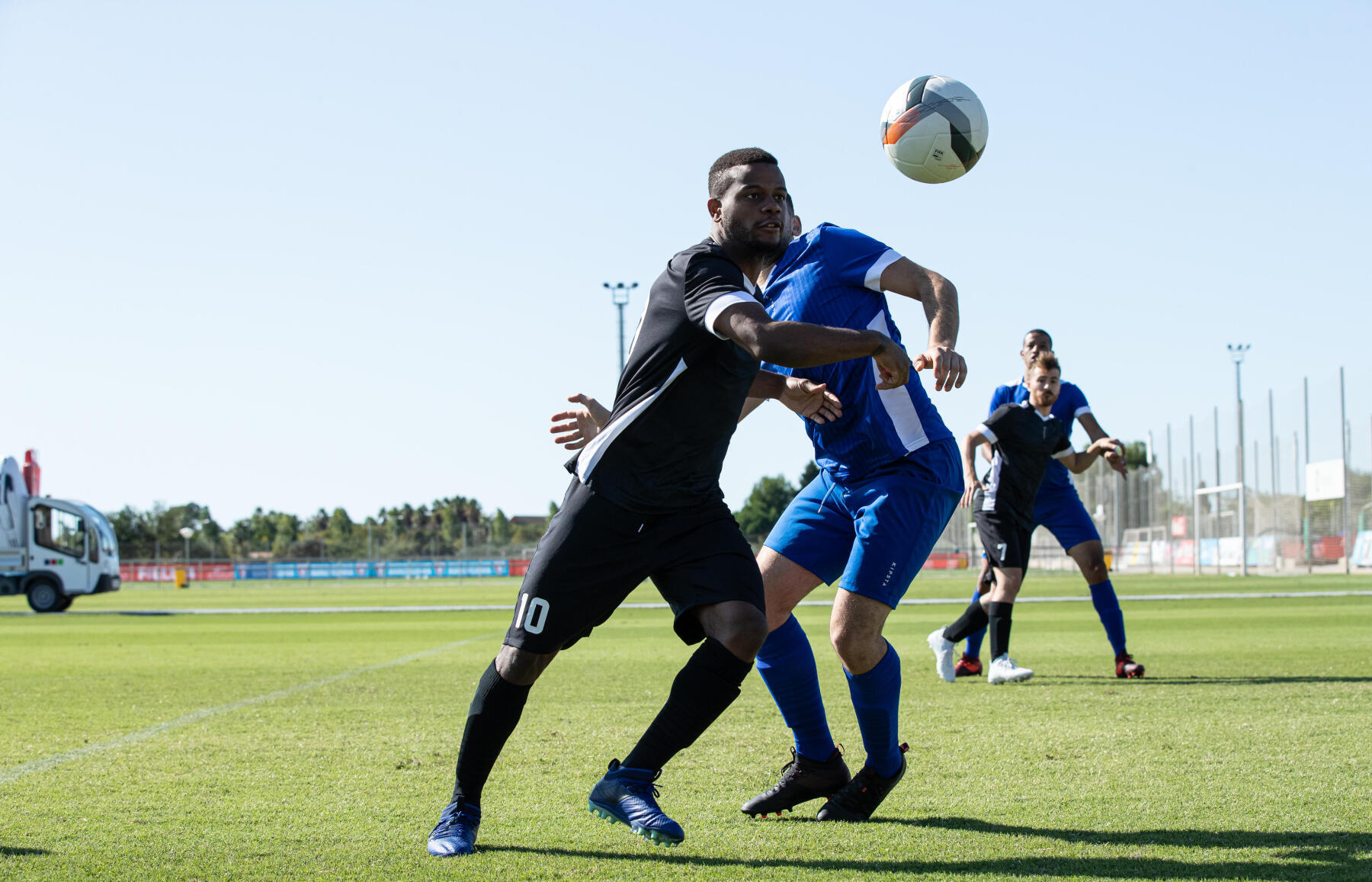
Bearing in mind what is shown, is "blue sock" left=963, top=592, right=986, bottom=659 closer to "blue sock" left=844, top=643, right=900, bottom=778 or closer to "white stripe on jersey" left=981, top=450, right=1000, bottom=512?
"white stripe on jersey" left=981, top=450, right=1000, bottom=512

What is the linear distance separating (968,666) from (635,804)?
222 inches

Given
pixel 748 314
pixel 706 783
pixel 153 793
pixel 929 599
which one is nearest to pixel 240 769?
pixel 153 793

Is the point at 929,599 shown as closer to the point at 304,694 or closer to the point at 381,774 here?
the point at 304,694

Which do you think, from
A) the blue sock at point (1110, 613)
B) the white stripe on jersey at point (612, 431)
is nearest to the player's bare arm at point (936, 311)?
the white stripe on jersey at point (612, 431)

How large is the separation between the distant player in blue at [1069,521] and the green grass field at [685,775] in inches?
16.5

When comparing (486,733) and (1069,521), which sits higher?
(1069,521)

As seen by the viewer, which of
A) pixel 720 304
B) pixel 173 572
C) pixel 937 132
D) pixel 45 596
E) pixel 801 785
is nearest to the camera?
pixel 720 304

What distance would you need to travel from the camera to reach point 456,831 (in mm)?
3475

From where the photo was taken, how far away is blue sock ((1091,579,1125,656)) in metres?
8.45

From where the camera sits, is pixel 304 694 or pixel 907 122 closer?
pixel 907 122

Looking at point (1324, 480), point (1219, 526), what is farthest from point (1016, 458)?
point (1219, 526)

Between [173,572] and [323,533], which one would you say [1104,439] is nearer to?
[173,572]

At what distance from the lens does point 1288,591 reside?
22078mm

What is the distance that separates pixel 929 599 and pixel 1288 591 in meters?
6.99
